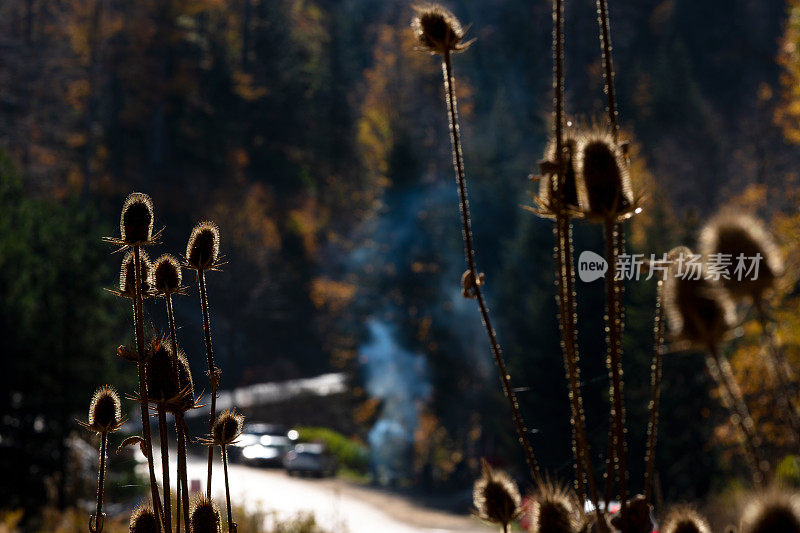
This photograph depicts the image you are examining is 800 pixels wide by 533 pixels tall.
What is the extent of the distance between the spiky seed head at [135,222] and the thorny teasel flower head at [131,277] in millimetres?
94

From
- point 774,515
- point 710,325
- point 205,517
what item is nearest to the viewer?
point 774,515

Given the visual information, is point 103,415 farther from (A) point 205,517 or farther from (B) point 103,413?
(A) point 205,517

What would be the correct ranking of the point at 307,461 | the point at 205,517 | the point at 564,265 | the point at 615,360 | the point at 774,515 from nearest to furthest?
the point at 774,515, the point at 615,360, the point at 564,265, the point at 205,517, the point at 307,461

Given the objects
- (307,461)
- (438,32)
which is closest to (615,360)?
(438,32)

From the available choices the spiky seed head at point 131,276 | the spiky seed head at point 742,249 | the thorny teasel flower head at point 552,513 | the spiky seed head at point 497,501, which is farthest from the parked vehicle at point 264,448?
the spiky seed head at point 742,249

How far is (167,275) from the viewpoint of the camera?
1598 millimetres

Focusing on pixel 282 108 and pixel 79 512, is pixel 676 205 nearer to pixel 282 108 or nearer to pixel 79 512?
pixel 282 108

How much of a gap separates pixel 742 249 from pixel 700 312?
0.15 meters

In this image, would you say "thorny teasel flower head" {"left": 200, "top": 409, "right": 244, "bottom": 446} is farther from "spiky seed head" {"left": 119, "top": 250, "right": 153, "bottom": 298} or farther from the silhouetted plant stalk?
the silhouetted plant stalk

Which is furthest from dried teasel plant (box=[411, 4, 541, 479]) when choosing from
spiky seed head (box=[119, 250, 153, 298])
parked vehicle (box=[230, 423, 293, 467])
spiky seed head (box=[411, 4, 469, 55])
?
parked vehicle (box=[230, 423, 293, 467])

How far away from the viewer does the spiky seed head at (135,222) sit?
4.70 feet

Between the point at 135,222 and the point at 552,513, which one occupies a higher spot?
the point at 135,222

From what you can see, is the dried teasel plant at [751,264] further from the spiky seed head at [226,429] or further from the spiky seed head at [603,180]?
the spiky seed head at [226,429]

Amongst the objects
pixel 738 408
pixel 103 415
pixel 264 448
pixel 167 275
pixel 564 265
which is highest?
pixel 264 448
